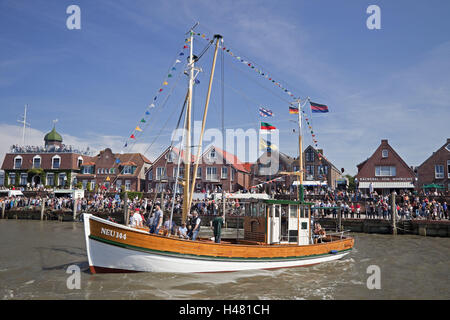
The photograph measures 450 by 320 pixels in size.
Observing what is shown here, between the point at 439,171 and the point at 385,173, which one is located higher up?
the point at 439,171

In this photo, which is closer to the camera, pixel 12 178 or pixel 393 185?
pixel 393 185

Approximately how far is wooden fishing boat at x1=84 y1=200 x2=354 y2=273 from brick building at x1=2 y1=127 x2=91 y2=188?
170ft

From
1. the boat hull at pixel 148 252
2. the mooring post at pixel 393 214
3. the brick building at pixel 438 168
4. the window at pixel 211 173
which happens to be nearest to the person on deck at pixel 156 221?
the boat hull at pixel 148 252

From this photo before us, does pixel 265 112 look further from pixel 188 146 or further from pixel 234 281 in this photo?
pixel 234 281

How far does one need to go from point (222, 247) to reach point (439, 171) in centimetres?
4520

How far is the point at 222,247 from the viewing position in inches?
538

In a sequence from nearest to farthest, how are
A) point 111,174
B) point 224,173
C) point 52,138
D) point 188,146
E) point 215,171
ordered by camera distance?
1. point 188,146
2. point 224,173
3. point 215,171
4. point 111,174
5. point 52,138

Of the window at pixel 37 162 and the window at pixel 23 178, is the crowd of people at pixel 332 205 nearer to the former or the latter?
the window at pixel 23 178

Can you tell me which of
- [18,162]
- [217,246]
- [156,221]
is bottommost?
[217,246]

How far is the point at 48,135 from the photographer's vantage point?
7288cm

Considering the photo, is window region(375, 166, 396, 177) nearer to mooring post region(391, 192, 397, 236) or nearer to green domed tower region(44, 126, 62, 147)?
mooring post region(391, 192, 397, 236)

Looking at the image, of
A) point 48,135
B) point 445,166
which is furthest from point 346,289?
point 48,135

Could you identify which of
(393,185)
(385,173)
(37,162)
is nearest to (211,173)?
(385,173)

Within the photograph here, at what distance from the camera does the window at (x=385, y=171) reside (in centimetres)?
4794
